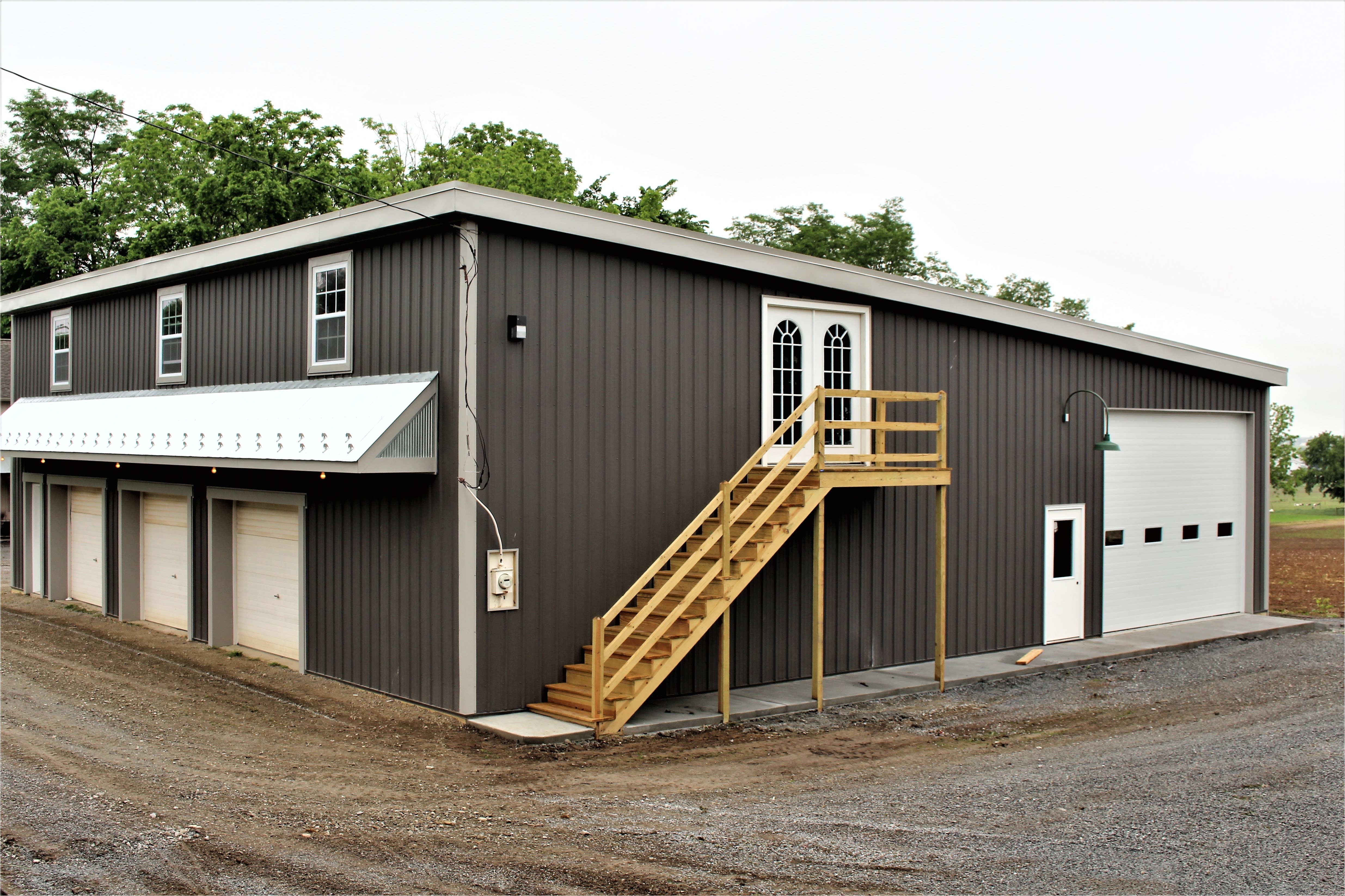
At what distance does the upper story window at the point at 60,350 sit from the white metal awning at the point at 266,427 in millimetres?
2043

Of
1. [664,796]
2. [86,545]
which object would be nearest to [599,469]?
[664,796]

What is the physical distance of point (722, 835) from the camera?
6855 millimetres

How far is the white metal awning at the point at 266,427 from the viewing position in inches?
385

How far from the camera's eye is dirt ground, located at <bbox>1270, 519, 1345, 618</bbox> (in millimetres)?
19219

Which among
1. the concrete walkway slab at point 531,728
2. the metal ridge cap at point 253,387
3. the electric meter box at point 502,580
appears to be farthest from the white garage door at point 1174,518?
the metal ridge cap at point 253,387

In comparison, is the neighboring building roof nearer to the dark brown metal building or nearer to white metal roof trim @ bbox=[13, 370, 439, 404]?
the dark brown metal building

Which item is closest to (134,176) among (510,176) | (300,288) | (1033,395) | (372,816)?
(510,176)

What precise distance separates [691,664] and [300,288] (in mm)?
5878

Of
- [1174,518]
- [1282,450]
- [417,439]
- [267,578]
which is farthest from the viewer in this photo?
[1282,450]

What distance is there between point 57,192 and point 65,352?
22291 mm

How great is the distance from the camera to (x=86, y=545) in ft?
54.6

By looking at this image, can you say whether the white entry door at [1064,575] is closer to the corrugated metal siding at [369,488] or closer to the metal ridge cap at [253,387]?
the corrugated metal siding at [369,488]

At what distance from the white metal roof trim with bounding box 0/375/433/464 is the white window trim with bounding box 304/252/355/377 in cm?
24

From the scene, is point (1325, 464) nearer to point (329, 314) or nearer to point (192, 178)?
point (192, 178)
